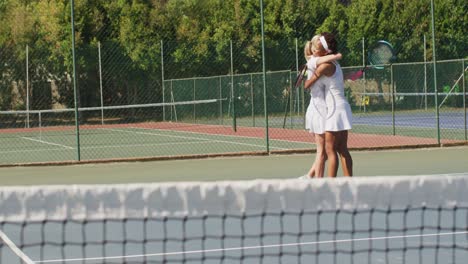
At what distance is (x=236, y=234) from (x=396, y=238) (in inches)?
45.9

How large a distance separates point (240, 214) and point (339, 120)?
515 cm

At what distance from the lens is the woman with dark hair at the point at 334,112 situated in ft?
29.4

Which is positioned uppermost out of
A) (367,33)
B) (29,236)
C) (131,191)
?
(367,33)

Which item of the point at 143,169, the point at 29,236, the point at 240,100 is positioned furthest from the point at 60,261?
the point at 240,100

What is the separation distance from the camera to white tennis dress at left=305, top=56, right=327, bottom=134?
9078mm

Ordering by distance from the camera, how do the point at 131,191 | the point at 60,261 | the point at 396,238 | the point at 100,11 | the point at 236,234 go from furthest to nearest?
the point at 100,11 < the point at 236,234 < the point at 396,238 < the point at 60,261 < the point at 131,191

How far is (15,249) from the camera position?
22.6 ft

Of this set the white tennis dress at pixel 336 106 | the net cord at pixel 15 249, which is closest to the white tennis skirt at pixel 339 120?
the white tennis dress at pixel 336 106

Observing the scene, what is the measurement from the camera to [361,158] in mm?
14688

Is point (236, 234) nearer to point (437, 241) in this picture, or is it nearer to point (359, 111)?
point (437, 241)

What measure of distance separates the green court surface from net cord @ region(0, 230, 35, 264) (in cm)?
479

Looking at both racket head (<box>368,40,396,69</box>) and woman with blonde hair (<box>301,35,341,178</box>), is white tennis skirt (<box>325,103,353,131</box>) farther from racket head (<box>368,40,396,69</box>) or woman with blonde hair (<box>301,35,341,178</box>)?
racket head (<box>368,40,396,69</box>)

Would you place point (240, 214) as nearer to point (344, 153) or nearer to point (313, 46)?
point (344, 153)

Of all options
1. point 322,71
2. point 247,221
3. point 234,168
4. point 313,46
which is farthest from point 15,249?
point 234,168
